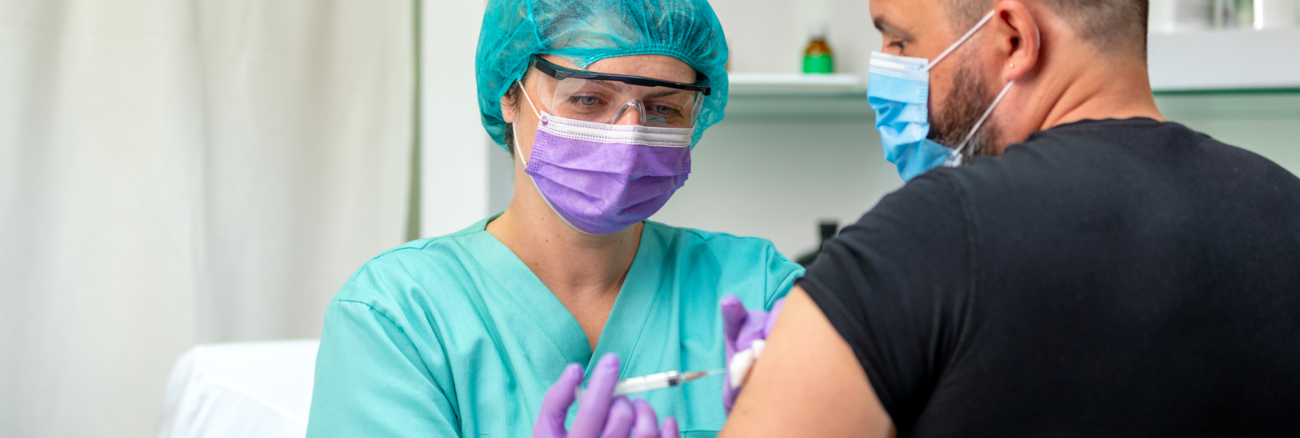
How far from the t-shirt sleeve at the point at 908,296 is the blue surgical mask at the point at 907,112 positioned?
188mm

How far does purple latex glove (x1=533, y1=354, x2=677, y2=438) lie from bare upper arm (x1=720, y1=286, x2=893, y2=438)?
0.50ft

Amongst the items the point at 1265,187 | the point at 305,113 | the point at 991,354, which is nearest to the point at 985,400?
the point at 991,354

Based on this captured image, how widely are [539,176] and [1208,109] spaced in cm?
186

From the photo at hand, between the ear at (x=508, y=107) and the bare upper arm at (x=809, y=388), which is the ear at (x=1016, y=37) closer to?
the bare upper arm at (x=809, y=388)

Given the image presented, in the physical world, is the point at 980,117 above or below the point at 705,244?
above

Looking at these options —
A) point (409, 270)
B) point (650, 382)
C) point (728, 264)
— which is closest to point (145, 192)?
point (409, 270)

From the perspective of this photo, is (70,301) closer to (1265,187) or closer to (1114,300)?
(1114,300)

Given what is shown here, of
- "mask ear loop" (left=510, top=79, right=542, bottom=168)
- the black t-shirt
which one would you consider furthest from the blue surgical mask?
"mask ear loop" (left=510, top=79, right=542, bottom=168)

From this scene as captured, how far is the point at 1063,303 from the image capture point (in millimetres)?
540

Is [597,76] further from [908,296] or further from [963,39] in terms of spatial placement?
[908,296]

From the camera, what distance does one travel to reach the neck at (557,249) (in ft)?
3.70

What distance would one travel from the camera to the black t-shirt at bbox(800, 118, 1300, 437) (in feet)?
1.77

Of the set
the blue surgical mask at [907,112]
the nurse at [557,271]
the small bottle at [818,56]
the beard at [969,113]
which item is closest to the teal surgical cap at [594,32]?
the nurse at [557,271]

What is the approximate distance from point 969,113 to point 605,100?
469mm
